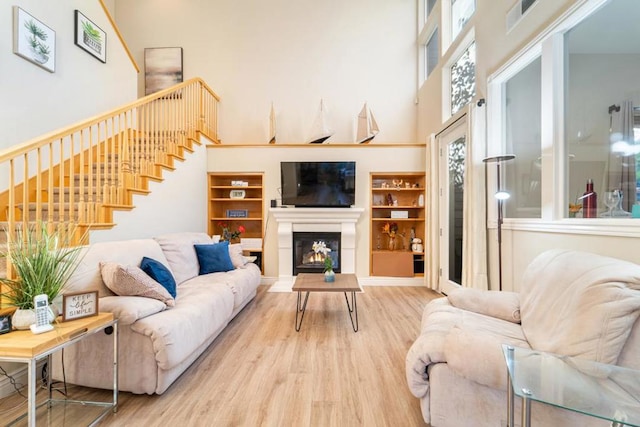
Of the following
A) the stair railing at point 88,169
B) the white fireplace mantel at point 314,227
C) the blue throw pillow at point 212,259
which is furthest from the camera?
the white fireplace mantel at point 314,227

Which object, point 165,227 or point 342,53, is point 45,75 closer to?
point 165,227

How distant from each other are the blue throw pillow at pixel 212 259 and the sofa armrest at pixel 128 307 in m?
1.51

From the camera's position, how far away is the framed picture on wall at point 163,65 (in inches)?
234

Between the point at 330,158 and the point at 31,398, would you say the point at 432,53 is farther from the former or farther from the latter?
the point at 31,398

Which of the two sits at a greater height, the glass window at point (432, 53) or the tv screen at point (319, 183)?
the glass window at point (432, 53)

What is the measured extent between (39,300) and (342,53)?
5.89 metres

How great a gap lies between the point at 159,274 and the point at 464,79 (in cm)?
436

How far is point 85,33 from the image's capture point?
13.7ft

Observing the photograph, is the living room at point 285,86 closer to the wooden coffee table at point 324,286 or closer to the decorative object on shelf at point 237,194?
the decorative object on shelf at point 237,194

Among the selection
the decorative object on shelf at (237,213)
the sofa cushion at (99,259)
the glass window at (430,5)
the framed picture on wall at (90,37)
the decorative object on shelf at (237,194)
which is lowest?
the sofa cushion at (99,259)

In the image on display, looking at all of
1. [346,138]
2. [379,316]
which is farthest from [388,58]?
[379,316]

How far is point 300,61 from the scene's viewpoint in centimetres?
589

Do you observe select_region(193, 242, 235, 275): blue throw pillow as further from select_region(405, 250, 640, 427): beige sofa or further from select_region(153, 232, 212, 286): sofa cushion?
select_region(405, 250, 640, 427): beige sofa

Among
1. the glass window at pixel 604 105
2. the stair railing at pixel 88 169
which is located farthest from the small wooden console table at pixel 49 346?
the glass window at pixel 604 105
